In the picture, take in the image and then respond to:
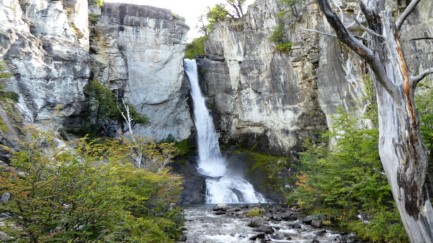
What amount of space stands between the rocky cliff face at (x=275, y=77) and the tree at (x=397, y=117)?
15705 millimetres

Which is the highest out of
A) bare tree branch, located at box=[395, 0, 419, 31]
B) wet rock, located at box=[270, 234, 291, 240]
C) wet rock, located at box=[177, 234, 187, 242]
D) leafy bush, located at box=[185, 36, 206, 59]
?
leafy bush, located at box=[185, 36, 206, 59]

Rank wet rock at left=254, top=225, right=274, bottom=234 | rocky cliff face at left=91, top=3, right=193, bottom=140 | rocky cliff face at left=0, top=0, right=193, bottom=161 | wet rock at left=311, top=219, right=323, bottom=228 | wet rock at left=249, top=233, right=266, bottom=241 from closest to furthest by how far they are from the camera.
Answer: wet rock at left=249, top=233, right=266, bottom=241 < wet rock at left=254, top=225, right=274, bottom=234 < wet rock at left=311, top=219, right=323, bottom=228 < rocky cliff face at left=0, top=0, right=193, bottom=161 < rocky cliff face at left=91, top=3, right=193, bottom=140

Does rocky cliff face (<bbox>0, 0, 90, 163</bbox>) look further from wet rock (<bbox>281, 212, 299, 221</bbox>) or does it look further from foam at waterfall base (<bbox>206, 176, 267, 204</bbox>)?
wet rock (<bbox>281, 212, 299, 221</bbox>)

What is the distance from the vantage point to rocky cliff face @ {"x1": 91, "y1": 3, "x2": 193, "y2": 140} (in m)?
30.6

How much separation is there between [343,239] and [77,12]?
23901 mm

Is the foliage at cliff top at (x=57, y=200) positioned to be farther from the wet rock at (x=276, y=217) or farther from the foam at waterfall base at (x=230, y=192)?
the foam at waterfall base at (x=230, y=192)

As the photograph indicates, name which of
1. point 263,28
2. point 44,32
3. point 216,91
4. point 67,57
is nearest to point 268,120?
point 216,91

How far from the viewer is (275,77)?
28.8 meters

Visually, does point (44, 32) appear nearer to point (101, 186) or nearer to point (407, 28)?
point (101, 186)

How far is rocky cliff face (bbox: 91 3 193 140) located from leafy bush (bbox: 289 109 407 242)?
17.1 m

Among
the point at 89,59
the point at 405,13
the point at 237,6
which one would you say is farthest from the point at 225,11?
the point at 405,13

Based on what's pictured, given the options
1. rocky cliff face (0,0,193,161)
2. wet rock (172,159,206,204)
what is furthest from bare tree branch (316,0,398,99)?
wet rock (172,159,206,204)

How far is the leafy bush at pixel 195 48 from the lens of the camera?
38656mm

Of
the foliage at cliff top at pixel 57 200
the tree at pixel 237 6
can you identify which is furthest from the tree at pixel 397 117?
the tree at pixel 237 6
